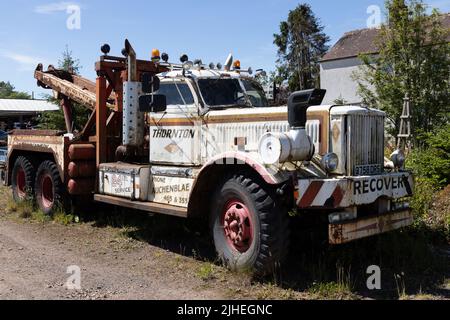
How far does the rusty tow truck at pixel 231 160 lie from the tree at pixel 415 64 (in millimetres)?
9149

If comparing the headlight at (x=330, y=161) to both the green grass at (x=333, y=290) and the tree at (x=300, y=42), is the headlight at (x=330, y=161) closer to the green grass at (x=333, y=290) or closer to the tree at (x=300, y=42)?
the green grass at (x=333, y=290)

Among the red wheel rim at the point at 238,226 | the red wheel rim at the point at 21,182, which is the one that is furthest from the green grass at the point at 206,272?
the red wheel rim at the point at 21,182

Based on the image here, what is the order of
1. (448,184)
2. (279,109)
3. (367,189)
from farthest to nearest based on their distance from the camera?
(448,184) → (279,109) → (367,189)

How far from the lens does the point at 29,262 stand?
6211mm

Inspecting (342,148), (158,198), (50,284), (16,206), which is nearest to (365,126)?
(342,148)

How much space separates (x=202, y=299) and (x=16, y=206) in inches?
244

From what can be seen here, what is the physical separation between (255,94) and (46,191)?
180 inches

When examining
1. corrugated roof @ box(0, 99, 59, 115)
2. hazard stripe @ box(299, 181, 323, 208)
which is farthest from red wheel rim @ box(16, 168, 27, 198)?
corrugated roof @ box(0, 99, 59, 115)

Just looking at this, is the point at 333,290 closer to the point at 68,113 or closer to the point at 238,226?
the point at 238,226

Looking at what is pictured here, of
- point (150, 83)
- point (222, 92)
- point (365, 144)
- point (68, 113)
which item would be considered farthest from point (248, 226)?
point (68, 113)

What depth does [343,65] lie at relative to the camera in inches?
1124

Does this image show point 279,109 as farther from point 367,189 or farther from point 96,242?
point 96,242

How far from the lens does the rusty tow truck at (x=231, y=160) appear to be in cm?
509

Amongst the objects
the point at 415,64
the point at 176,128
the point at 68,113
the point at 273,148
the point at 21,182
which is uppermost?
the point at 415,64
